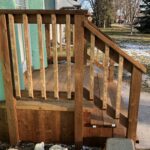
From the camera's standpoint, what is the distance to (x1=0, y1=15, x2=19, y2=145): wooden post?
2.98m

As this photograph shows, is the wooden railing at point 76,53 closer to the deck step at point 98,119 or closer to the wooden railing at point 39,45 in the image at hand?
the wooden railing at point 39,45

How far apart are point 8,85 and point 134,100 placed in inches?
67.8

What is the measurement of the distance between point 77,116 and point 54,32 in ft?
3.90

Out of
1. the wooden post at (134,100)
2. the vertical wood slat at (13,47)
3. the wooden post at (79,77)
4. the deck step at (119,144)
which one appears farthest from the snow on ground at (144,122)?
the vertical wood slat at (13,47)

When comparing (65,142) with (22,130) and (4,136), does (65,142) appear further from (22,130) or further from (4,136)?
(4,136)

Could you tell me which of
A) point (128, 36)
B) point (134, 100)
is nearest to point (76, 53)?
point (134, 100)

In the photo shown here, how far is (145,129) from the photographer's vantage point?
4.02 meters

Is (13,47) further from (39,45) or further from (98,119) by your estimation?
(98,119)

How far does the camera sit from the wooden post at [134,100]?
3.01m

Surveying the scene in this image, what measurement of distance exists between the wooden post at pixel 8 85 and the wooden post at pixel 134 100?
63.8 inches

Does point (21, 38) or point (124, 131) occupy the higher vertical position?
point (21, 38)

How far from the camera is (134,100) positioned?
3133 mm

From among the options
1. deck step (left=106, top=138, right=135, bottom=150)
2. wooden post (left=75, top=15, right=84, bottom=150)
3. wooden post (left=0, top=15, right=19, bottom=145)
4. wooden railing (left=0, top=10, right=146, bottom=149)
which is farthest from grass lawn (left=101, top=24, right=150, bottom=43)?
wooden post (left=0, top=15, right=19, bottom=145)

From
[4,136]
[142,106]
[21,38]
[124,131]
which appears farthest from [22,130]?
[142,106]
